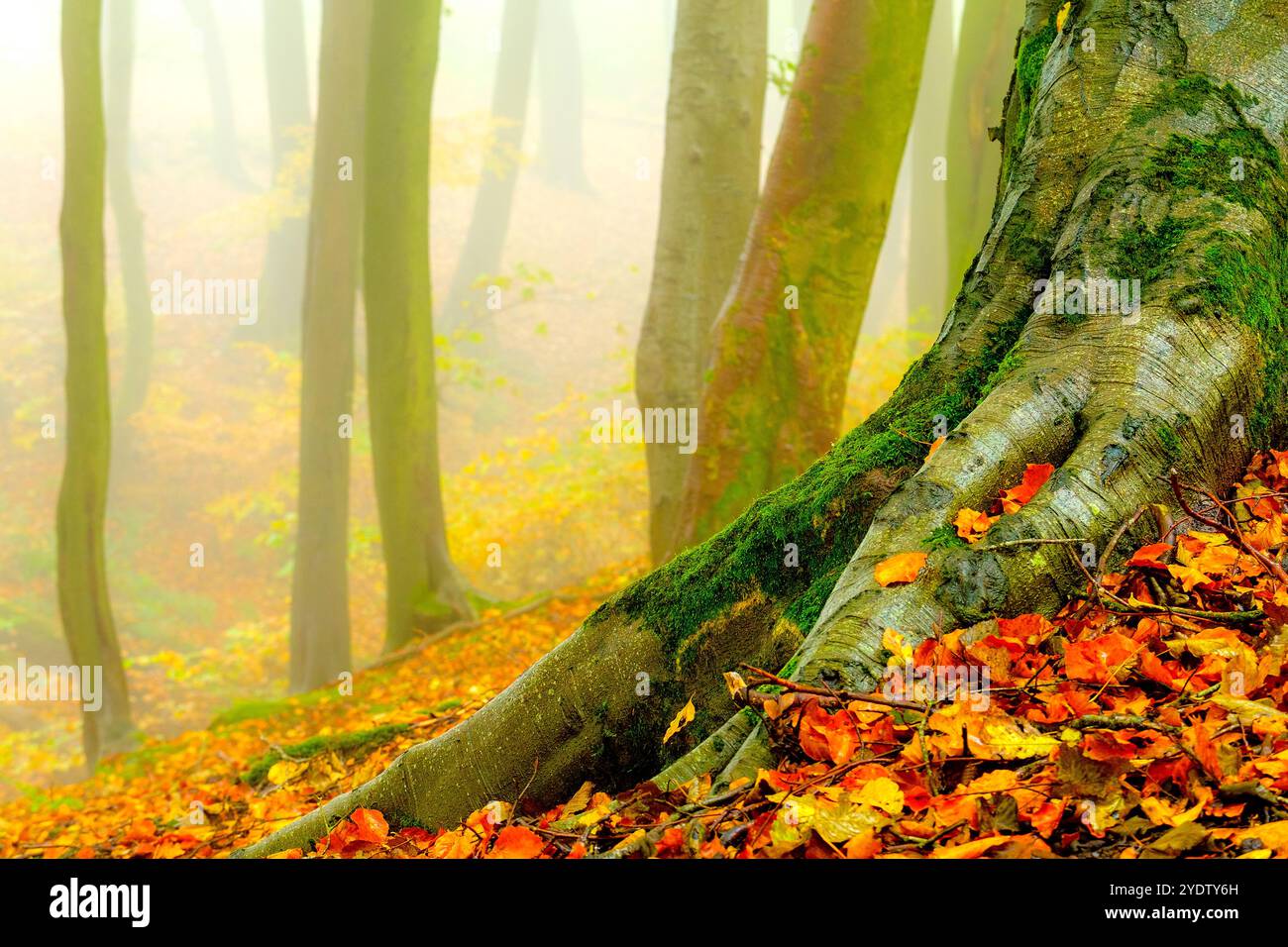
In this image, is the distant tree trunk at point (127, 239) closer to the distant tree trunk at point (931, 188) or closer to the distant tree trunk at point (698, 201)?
the distant tree trunk at point (931, 188)

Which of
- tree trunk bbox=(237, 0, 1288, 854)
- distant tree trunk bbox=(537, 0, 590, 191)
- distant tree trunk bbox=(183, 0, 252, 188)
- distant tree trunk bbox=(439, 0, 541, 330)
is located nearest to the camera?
tree trunk bbox=(237, 0, 1288, 854)

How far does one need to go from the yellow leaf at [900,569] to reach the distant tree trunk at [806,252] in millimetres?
4045

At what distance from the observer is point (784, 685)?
6.64 ft

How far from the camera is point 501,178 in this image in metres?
25.7

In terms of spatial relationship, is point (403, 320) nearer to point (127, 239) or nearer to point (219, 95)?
point (127, 239)

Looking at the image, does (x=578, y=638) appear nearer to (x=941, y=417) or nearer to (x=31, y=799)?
(x=941, y=417)

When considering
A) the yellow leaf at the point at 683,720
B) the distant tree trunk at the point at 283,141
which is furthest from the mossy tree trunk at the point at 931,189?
the distant tree trunk at the point at 283,141

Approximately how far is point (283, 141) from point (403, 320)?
18607 mm

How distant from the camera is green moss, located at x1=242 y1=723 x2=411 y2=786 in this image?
15.4 ft

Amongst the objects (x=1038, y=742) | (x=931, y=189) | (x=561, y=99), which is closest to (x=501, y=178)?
(x=561, y=99)

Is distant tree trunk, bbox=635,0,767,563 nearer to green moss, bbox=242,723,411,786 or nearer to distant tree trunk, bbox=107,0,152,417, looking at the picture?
green moss, bbox=242,723,411,786

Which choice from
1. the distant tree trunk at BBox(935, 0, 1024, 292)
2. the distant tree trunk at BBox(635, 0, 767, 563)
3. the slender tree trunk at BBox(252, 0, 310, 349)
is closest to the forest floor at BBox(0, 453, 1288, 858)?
the distant tree trunk at BBox(635, 0, 767, 563)

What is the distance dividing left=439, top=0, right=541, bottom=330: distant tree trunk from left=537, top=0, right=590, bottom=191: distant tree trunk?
17.0ft
